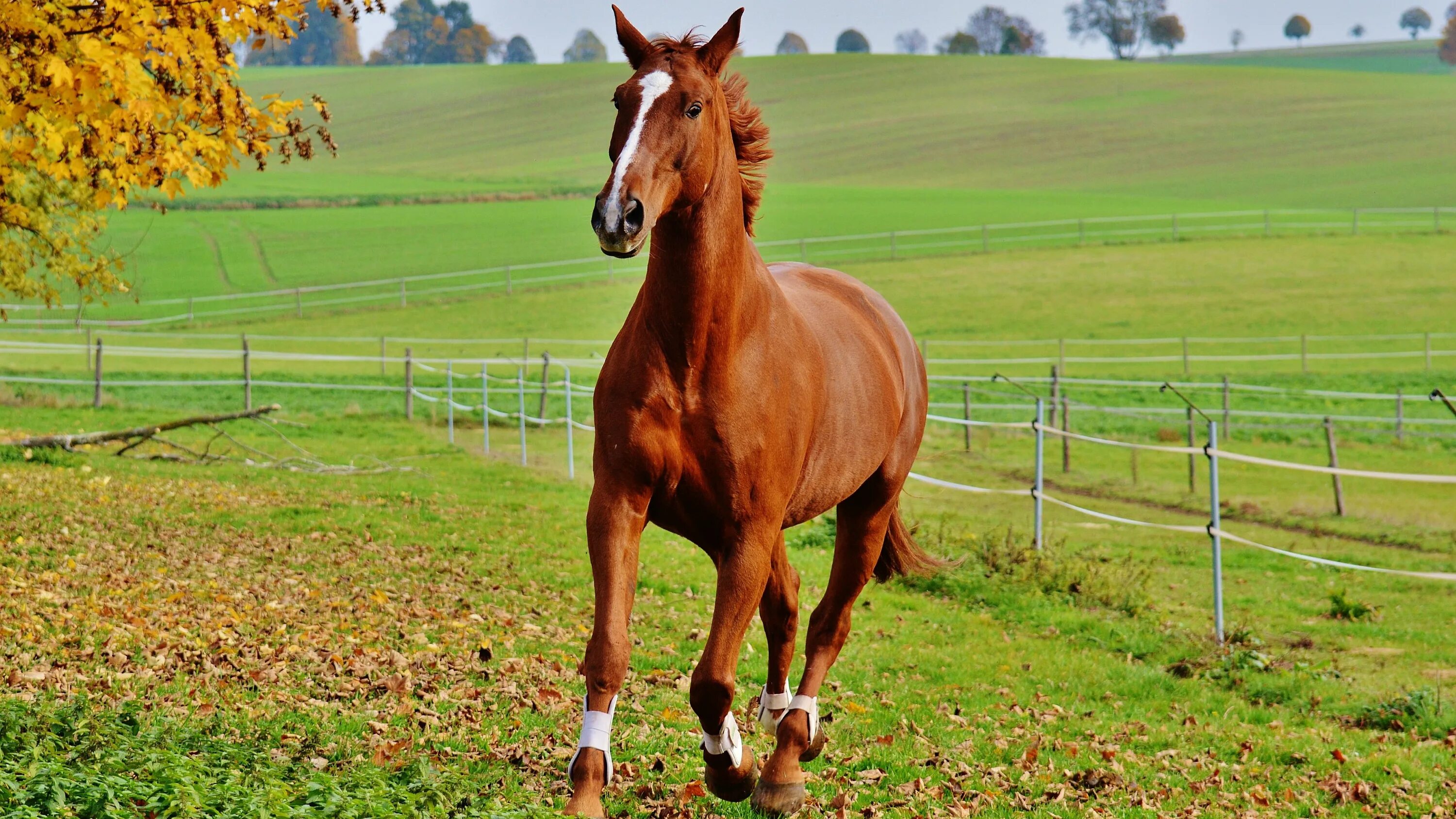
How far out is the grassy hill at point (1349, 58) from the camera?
10838 centimetres

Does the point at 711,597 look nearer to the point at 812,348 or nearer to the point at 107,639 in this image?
the point at 107,639

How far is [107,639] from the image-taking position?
21.3 ft

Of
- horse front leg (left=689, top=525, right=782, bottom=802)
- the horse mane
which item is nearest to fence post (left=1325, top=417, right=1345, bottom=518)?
the horse mane

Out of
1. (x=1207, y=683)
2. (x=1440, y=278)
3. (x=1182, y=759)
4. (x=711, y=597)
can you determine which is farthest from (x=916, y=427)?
(x=1440, y=278)

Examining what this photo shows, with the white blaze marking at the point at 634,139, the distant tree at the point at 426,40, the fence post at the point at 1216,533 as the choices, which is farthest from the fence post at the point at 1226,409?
the distant tree at the point at 426,40

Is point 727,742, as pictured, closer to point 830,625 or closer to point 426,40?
point 830,625

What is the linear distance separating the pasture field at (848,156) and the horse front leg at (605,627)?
40.3 meters

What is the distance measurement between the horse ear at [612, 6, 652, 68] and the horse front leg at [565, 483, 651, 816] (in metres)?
1.37

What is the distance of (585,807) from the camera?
3.94 meters

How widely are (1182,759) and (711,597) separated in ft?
13.5

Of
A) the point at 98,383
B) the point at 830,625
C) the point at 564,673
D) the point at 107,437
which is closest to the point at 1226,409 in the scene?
the point at 107,437

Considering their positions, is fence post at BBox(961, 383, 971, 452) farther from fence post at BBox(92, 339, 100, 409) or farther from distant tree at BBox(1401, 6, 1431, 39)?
distant tree at BBox(1401, 6, 1431, 39)

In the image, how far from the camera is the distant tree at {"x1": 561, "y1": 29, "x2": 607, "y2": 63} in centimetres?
12294

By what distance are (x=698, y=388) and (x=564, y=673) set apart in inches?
130
